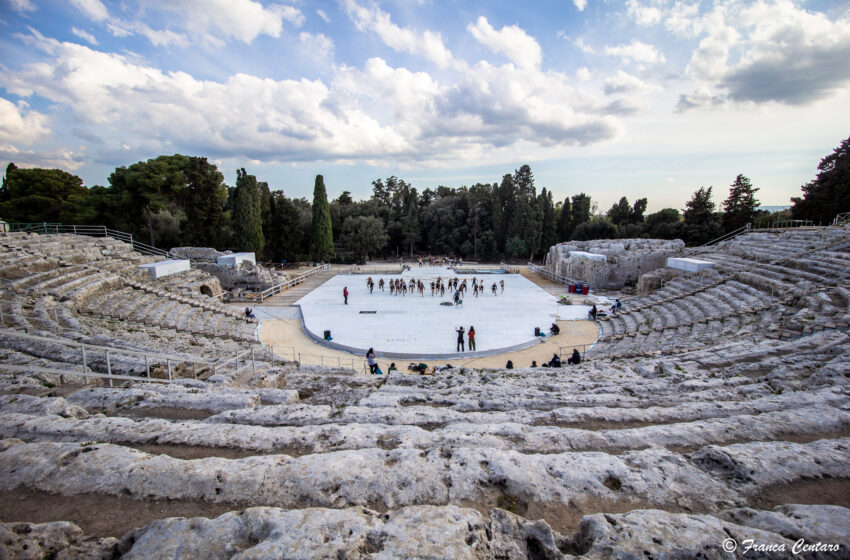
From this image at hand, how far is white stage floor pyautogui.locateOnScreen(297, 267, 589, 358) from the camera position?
13.8 meters

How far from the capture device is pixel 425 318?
56.8ft

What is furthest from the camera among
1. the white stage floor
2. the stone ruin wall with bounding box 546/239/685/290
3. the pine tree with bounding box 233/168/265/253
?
the pine tree with bounding box 233/168/265/253

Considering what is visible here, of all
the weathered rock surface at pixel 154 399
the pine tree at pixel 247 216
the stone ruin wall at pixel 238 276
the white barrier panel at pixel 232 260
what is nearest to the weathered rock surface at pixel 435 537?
the weathered rock surface at pixel 154 399

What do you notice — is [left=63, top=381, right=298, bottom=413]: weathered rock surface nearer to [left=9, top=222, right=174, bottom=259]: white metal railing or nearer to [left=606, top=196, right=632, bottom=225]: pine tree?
[left=9, top=222, right=174, bottom=259]: white metal railing

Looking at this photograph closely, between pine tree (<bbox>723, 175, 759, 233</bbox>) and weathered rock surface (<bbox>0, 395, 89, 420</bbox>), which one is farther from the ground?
pine tree (<bbox>723, 175, 759, 233</bbox>)

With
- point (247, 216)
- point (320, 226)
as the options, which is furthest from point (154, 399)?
point (320, 226)

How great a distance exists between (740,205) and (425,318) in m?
36.6

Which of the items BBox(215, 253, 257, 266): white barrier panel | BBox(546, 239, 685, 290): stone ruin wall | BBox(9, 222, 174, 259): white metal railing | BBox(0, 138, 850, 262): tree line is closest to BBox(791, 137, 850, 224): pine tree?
BBox(0, 138, 850, 262): tree line

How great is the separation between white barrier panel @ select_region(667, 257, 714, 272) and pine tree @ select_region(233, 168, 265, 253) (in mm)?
30927

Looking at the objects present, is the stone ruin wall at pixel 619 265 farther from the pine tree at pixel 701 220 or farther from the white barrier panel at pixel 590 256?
the pine tree at pixel 701 220

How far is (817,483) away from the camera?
3.10m

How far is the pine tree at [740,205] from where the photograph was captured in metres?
35.4

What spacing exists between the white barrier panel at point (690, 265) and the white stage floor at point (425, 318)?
18.9 feet

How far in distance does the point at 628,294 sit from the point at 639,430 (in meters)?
22.4
